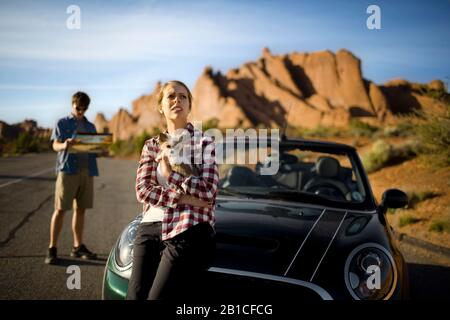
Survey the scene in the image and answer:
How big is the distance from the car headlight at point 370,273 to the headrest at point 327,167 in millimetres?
1619

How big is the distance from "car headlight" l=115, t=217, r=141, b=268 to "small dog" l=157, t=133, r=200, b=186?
0.81 meters

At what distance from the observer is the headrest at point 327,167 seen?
3.98m

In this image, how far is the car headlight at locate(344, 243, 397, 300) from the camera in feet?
6.98

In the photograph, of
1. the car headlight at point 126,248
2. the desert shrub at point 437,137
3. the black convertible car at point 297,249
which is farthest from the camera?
the desert shrub at point 437,137

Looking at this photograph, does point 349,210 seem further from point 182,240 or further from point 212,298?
point 182,240

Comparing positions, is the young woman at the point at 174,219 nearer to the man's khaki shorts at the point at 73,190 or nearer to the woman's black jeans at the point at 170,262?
the woman's black jeans at the point at 170,262

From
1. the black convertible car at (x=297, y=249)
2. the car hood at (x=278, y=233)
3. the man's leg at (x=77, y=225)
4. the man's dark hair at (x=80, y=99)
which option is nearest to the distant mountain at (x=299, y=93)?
the man's dark hair at (x=80, y=99)

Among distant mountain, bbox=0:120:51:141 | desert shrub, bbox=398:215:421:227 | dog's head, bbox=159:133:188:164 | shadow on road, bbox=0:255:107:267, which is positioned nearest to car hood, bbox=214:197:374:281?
dog's head, bbox=159:133:188:164

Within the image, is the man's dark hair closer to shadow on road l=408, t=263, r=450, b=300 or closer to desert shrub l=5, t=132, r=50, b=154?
shadow on road l=408, t=263, r=450, b=300

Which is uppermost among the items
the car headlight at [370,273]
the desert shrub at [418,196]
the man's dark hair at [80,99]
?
the man's dark hair at [80,99]

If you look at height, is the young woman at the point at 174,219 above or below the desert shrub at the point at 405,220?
above

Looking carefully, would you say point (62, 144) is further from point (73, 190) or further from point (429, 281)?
point (429, 281)

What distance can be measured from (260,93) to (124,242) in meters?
66.8
